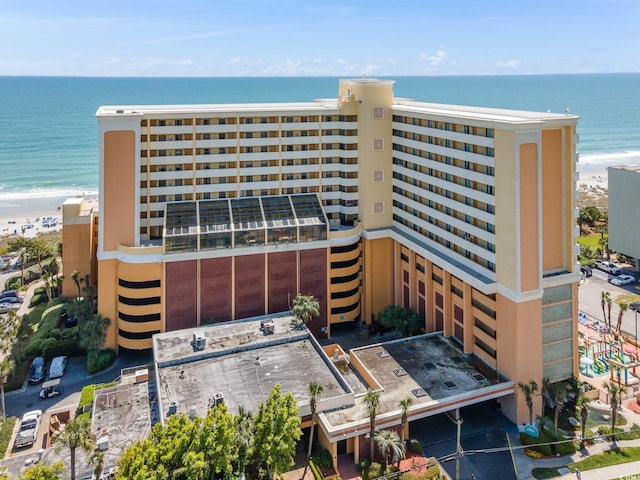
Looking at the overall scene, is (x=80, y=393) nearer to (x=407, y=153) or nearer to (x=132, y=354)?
(x=132, y=354)

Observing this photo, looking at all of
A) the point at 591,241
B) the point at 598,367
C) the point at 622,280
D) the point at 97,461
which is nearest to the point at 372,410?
the point at 97,461

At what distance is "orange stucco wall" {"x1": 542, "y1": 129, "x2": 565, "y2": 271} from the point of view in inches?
1684

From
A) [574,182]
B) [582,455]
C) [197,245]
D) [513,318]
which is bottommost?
[582,455]

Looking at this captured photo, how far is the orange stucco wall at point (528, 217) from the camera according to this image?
40.7m

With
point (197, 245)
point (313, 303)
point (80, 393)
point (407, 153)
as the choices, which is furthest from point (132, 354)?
point (407, 153)

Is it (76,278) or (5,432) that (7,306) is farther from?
(5,432)

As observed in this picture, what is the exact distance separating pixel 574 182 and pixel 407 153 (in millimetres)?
18701

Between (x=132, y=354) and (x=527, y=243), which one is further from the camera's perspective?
(x=132, y=354)

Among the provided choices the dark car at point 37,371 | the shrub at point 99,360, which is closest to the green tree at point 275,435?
the shrub at point 99,360

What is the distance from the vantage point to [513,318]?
4166 cm

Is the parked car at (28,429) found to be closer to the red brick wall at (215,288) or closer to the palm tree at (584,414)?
the red brick wall at (215,288)

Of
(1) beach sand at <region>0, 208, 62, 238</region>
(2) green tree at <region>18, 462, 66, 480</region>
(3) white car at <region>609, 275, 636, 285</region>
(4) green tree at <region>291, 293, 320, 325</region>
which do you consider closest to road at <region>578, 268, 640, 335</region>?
(3) white car at <region>609, 275, 636, 285</region>

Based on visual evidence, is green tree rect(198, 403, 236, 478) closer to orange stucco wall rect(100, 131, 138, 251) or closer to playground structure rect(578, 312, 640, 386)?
orange stucco wall rect(100, 131, 138, 251)

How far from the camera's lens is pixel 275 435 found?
32.0 m
